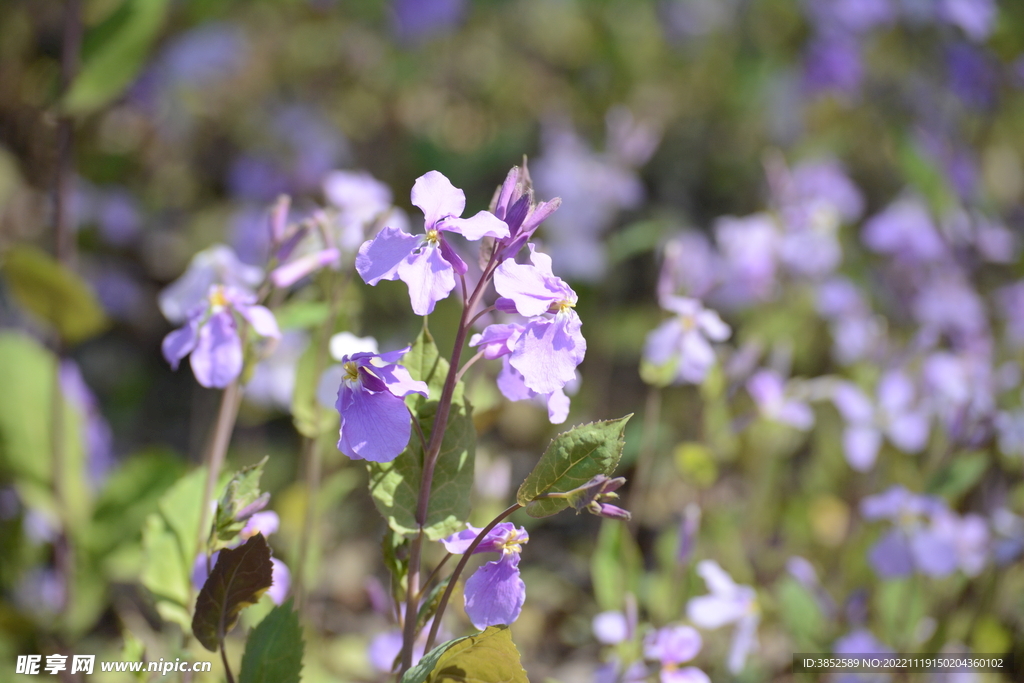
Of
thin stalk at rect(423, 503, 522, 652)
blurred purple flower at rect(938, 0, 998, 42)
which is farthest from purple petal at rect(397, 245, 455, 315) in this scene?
blurred purple flower at rect(938, 0, 998, 42)

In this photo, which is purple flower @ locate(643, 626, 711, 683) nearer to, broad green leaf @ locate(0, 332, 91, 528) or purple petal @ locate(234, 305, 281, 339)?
purple petal @ locate(234, 305, 281, 339)

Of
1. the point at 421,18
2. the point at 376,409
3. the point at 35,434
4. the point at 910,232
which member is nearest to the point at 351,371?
the point at 376,409

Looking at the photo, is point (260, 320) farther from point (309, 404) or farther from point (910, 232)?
point (910, 232)

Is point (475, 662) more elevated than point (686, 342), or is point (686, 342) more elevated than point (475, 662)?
point (686, 342)

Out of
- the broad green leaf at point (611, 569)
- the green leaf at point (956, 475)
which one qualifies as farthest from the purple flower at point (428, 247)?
the green leaf at point (956, 475)

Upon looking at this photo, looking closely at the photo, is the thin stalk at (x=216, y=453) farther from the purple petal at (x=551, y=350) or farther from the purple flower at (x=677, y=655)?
the purple flower at (x=677, y=655)

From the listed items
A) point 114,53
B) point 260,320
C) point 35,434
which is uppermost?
point 114,53
